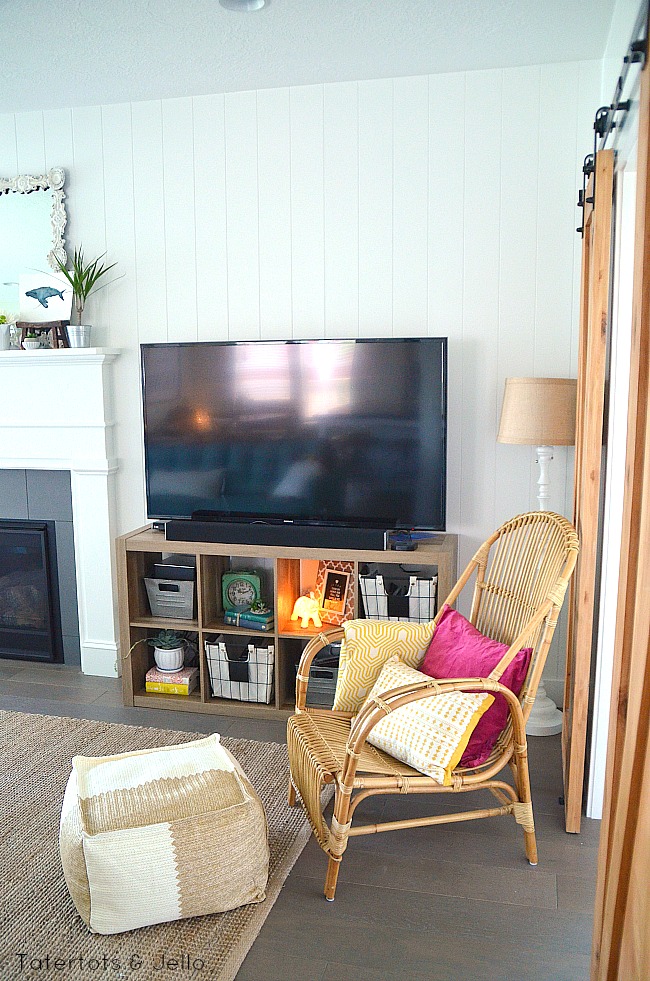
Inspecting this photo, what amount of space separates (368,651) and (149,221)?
2338mm

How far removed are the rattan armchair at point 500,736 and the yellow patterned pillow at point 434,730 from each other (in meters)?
0.04

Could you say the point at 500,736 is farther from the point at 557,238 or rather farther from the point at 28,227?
the point at 28,227

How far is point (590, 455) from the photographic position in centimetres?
245

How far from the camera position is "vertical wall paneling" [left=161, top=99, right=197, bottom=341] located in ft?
12.3

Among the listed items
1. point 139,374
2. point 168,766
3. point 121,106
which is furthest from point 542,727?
point 121,106

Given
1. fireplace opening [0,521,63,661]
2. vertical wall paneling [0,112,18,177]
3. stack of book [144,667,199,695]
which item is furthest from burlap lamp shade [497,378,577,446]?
vertical wall paneling [0,112,18,177]

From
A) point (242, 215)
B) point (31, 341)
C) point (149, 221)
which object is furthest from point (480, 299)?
point (31, 341)

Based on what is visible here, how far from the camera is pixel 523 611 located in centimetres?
271

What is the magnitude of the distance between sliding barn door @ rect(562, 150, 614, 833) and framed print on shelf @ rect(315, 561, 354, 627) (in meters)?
1.07

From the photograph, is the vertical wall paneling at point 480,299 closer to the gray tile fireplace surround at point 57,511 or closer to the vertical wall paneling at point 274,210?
the vertical wall paneling at point 274,210

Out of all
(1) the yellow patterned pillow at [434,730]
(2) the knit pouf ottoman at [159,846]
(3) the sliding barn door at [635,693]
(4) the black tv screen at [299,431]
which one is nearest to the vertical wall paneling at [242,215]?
(4) the black tv screen at [299,431]

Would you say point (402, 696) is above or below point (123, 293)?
below

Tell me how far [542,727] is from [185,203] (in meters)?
2.79

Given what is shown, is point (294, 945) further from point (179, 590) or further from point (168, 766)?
point (179, 590)
